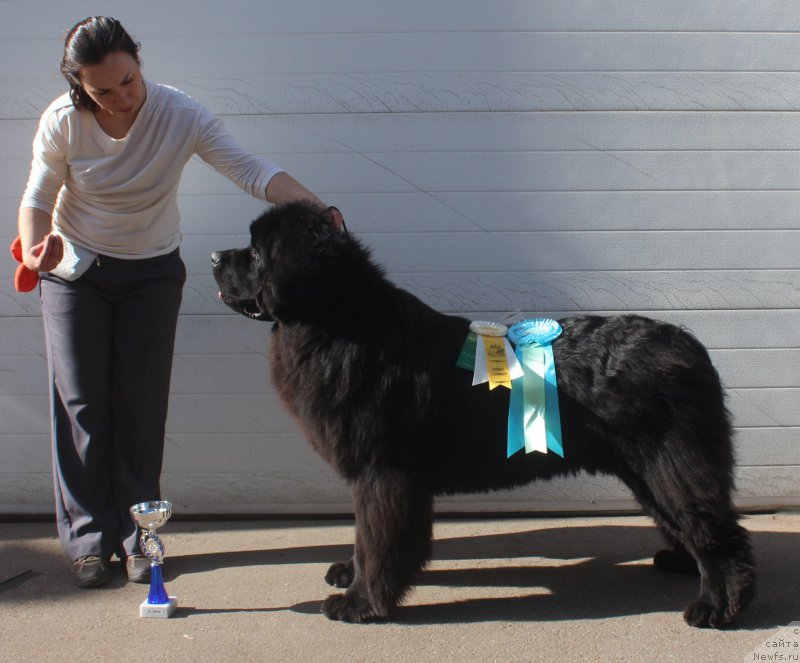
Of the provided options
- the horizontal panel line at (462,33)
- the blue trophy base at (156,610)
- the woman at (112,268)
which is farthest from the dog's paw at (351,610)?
the horizontal panel line at (462,33)

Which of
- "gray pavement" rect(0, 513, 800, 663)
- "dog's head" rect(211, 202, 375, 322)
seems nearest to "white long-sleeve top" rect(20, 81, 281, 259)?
"dog's head" rect(211, 202, 375, 322)

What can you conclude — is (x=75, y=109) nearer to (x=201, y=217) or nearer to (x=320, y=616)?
(x=201, y=217)

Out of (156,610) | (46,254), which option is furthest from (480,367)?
(46,254)

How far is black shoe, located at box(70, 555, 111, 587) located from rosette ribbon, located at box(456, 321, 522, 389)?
1.80 metres

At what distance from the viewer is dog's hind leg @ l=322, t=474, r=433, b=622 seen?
3.29 m

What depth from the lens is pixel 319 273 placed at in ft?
10.7

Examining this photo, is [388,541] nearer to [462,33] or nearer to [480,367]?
[480,367]

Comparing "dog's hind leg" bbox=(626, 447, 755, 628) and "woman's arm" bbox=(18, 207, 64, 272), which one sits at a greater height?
"woman's arm" bbox=(18, 207, 64, 272)

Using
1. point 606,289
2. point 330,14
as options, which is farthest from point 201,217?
point 606,289

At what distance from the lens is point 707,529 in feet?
10.7

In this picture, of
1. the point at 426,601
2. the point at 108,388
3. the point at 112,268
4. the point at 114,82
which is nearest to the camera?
the point at 114,82

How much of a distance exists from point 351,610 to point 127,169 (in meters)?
2.00

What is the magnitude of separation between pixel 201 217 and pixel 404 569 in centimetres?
228

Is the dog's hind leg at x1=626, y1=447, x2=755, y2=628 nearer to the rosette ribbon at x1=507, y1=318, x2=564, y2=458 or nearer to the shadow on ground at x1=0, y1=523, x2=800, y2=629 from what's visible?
the shadow on ground at x1=0, y1=523, x2=800, y2=629
